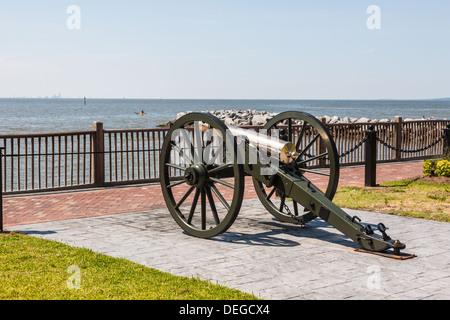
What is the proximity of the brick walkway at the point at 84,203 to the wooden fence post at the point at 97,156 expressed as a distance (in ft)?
1.31

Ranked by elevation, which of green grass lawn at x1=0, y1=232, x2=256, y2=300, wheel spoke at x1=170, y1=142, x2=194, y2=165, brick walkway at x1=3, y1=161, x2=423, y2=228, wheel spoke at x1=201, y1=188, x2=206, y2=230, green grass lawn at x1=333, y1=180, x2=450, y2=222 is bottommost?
green grass lawn at x1=0, y1=232, x2=256, y2=300

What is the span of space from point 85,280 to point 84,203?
15.1 ft

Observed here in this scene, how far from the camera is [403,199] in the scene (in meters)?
9.82

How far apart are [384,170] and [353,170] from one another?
0.74 meters

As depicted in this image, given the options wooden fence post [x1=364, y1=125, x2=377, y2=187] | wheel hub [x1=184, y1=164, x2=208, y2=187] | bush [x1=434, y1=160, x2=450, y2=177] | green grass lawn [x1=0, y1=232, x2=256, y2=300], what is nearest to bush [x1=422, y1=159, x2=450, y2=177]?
bush [x1=434, y1=160, x2=450, y2=177]

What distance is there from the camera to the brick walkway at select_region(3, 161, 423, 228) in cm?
870

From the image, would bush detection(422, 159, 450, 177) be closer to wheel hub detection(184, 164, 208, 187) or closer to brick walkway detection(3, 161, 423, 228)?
brick walkway detection(3, 161, 423, 228)

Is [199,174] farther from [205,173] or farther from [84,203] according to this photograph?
[84,203]

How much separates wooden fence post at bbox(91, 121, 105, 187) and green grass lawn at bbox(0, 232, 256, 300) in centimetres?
518

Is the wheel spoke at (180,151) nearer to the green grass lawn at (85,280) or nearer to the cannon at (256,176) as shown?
the cannon at (256,176)

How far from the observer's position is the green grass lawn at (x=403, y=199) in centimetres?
873
